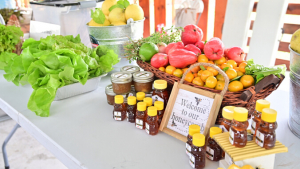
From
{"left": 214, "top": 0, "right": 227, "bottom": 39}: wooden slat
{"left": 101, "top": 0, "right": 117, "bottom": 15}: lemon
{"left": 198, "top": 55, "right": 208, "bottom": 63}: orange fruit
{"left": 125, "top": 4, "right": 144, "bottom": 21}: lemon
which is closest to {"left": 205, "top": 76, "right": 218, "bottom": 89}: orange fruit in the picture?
{"left": 198, "top": 55, "right": 208, "bottom": 63}: orange fruit

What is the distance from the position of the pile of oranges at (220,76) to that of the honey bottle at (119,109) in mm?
212

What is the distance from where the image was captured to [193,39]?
0.98 m

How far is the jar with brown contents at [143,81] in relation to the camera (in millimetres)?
923

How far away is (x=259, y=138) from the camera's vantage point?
0.56 m

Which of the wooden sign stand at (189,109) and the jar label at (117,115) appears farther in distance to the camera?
the jar label at (117,115)

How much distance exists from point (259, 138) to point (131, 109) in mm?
431

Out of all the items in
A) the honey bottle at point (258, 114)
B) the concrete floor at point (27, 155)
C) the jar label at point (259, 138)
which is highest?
the honey bottle at point (258, 114)

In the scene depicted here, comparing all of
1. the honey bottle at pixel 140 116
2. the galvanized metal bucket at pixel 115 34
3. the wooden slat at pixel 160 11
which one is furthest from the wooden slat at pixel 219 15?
the honey bottle at pixel 140 116

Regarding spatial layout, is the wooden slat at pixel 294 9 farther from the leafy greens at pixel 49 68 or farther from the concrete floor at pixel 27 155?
the concrete floor at pixel 27 155

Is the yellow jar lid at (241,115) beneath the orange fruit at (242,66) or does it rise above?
beneath

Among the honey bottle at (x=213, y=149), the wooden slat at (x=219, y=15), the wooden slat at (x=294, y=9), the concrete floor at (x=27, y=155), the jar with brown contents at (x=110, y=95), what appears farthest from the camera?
the wooden slat at (x=219, y=15)

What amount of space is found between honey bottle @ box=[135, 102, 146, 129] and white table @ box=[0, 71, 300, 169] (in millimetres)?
22

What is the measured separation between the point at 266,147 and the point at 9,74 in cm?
109

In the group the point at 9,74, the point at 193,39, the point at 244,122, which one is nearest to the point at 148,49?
the point at 193,39
